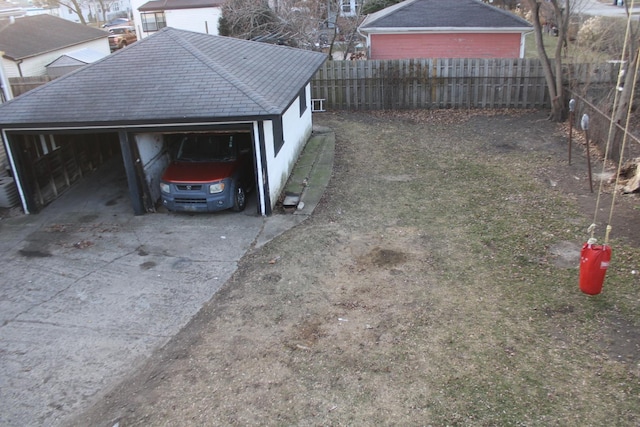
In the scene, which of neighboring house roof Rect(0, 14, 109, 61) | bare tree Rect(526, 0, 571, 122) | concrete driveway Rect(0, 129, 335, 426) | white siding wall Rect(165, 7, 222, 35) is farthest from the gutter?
neighboring house roof Rect(0, 14, 109, 61)

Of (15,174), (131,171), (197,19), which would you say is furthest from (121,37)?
(131,171)

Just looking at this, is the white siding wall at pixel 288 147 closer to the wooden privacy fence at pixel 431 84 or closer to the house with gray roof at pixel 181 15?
the wooden privacy fence at pixel 431 84

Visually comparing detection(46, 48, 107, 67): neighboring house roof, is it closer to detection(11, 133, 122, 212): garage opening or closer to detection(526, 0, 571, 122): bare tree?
detection(11, 133, 122, 212): garage opening

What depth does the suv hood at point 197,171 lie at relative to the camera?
36.4 ft

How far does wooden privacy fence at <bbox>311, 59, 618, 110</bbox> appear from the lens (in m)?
18.9

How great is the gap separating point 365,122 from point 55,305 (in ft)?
42.8

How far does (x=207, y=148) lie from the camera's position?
476 inches

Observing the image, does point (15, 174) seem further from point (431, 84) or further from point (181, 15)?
point (181, 15)

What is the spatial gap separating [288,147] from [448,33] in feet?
42.0

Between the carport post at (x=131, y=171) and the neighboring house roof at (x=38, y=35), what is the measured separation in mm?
20967

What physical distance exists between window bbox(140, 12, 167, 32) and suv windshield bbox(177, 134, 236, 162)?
3158 centimetres

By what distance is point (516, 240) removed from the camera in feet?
30.9

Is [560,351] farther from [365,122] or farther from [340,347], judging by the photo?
[365,122]

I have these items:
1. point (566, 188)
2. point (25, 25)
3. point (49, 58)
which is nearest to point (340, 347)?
point (566, 188)
